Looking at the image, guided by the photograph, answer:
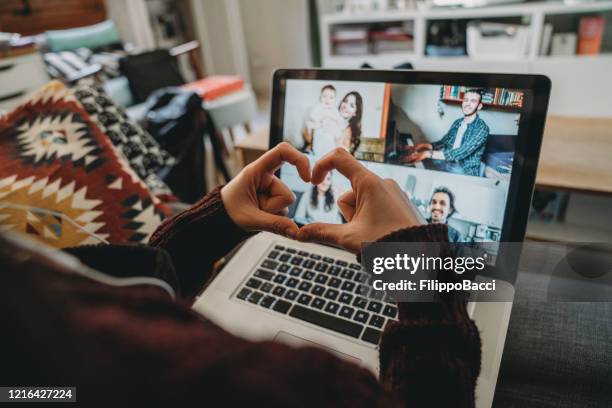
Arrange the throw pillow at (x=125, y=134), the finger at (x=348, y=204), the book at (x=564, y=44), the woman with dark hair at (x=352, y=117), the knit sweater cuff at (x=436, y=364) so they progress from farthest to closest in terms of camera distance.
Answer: the book at (x=564, y=44), the throw pillow at (x=125, y=134), the woman with dark hair at (x=352, y=117), the finger at (x=348, y=204), the knit sweater cuff at (x=436, y=364)

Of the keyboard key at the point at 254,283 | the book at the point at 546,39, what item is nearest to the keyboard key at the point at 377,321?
the keyboard key at the point at 254,283

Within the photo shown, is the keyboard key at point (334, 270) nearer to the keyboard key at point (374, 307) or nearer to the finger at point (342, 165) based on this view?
the keyboard key at point (374, 307)

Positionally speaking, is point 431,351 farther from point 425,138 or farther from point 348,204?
point 425,138

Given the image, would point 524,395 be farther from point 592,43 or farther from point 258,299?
point 592,43

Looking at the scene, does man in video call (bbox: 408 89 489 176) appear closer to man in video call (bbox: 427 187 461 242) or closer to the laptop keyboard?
man in video call (bbox: 427 187 461 242)

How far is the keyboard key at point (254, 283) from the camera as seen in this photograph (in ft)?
2.26

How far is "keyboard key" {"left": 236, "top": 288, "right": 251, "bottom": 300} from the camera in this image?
0.68 m

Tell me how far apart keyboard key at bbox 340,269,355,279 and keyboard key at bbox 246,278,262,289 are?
148 mm

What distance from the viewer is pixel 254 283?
694 millimetres

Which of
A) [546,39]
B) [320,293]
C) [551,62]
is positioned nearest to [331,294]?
[320,293]

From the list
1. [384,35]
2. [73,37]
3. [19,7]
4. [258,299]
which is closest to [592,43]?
[384,35]

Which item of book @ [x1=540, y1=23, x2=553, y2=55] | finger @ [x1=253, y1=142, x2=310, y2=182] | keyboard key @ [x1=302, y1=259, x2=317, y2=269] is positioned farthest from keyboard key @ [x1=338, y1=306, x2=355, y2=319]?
book @ [x1=540, y1=23, x2=553, y2=55]

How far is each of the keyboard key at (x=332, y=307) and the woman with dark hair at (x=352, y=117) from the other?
0.25 m

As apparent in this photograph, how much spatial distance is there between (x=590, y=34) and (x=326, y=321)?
296 centimetres
